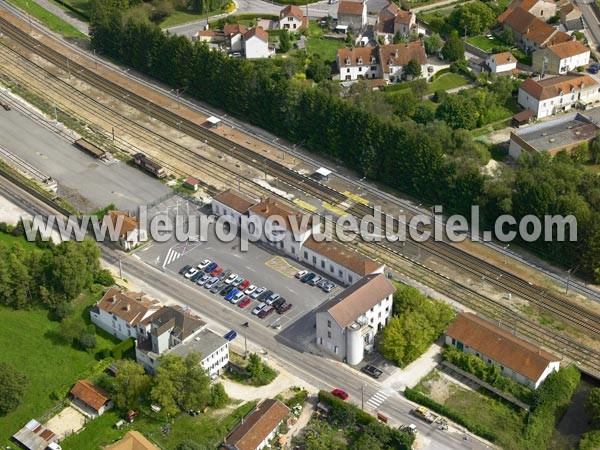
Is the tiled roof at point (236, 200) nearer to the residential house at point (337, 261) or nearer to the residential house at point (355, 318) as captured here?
the residential house at point (337, 261)

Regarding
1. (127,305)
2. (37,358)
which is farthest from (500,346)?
(37,358)

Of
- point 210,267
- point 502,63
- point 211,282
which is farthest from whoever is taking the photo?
point 502,63

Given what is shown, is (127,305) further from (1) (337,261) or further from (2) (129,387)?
(1) (337,261)

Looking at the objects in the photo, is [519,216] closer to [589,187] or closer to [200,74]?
[589,187]

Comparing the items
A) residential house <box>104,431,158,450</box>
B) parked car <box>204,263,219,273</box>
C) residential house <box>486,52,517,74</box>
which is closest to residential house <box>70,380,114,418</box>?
residential house <box>104,431,158,450</box>

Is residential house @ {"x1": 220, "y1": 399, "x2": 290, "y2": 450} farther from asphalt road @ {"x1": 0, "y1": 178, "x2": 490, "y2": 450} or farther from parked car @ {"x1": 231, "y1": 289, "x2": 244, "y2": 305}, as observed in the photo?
parked car @ {"x1": 231, "y1": 289, "x2": 244, "y2": 305}

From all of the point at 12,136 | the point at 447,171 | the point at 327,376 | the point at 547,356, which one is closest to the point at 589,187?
the point at 447,171
